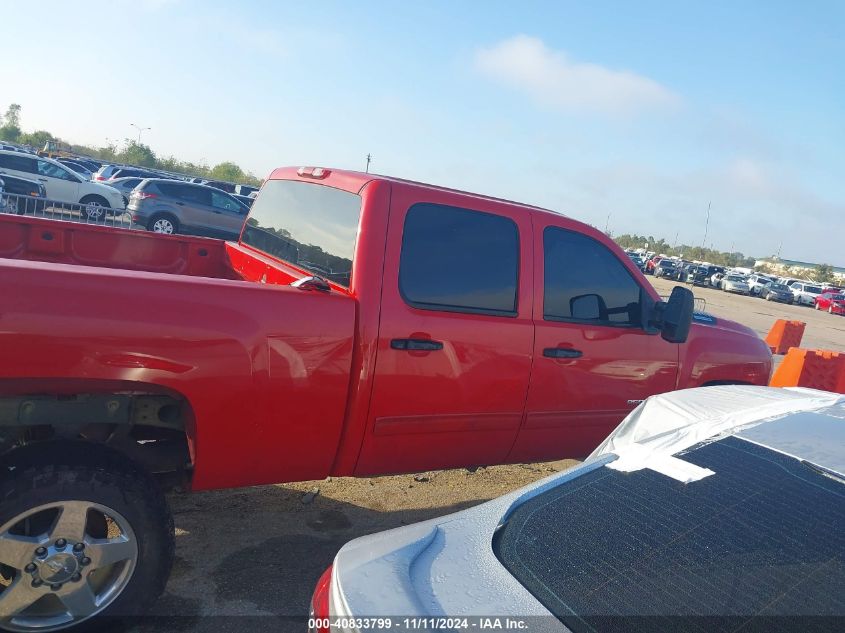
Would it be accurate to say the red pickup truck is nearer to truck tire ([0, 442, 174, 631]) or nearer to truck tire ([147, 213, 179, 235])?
truck tire ([0, 442, 174, 631])

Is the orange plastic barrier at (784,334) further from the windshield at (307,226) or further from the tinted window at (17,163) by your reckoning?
the tinted window at (17,163)

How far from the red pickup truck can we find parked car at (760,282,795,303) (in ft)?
150

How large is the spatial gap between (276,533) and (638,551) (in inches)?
106

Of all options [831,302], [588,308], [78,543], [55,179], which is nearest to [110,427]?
[78,543]

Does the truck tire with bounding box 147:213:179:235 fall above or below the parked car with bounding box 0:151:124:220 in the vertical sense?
below

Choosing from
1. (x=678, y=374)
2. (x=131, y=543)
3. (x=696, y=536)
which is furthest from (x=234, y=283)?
(x=678, y=374)

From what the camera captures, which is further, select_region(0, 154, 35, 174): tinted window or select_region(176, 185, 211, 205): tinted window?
select_region(0, 154, 35, 174): tinted window

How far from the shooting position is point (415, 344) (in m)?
3.42

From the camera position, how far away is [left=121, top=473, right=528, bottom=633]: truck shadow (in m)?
3.08

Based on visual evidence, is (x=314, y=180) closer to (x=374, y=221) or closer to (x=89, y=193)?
(x=374, y=221)

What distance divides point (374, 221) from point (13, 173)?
2132 centimetres

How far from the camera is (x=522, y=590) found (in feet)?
5.08

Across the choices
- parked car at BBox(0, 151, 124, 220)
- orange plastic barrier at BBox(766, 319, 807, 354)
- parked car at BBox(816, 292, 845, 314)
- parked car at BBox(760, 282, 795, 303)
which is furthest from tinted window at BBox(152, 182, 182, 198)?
parked car at BBox(760, 282, 795, 303)

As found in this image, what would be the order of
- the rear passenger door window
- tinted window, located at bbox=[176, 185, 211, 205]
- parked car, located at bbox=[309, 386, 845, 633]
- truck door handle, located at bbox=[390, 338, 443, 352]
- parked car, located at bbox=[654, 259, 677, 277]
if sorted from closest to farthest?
parked car, located at bbox=[309, 386, 845, 633], truck door handle, located at bbox=[390, 338, 443, 352], the rear passenger door window, tinted window, located at bbox=[176, 185, 211, 205], parked car, located at bbox=[654, 259, 677, 277]
